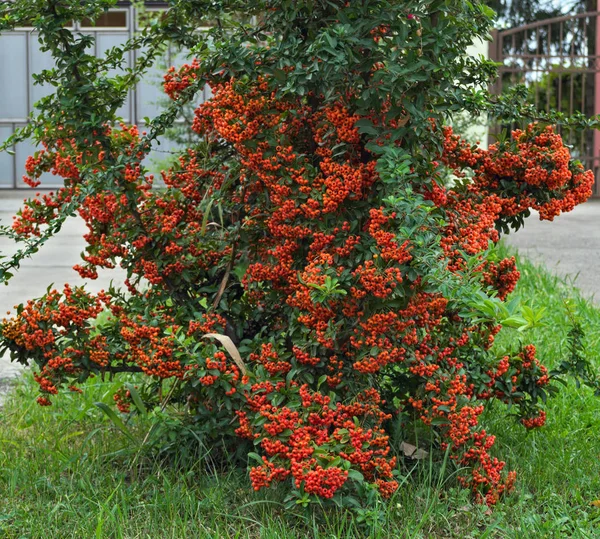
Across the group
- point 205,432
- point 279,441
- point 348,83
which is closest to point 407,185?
point 348,83

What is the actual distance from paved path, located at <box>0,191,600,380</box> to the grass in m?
1.77

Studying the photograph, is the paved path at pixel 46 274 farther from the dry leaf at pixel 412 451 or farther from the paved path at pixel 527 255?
the dry leaf at pixel 412 451

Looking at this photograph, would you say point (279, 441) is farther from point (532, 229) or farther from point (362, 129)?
point (532, 229)

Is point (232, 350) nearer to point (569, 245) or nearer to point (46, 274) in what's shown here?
point (46, 274)

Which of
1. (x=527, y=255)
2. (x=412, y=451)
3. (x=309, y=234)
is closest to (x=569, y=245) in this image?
(x=527, y=255)

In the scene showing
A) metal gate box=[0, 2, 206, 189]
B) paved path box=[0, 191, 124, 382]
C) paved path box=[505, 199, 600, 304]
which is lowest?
paved path box=[0, 191, 124, 382]

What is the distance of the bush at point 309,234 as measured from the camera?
2.34 m

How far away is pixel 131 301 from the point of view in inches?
116

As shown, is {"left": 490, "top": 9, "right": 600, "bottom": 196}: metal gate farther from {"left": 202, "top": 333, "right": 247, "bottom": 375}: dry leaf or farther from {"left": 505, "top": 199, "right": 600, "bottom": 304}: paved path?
{"left": 202, "top": 333, "right": 247, "bottom": 375}: dry leaf

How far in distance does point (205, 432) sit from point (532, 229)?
28.1 feet

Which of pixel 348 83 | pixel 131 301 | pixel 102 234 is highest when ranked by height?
pixel 348 83

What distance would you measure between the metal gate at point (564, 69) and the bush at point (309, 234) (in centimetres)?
1031

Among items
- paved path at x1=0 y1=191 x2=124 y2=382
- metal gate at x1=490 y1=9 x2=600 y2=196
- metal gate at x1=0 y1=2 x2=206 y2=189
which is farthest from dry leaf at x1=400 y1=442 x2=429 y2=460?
metal gate at x1=0 y1=2 x2=206 y2=189

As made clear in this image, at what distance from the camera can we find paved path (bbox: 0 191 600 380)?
659 centimetres
